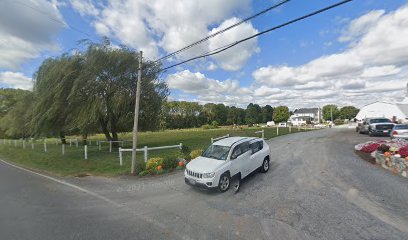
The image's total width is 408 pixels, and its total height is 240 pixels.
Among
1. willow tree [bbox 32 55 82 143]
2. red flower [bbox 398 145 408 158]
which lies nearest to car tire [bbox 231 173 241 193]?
red flower [bbox 398 145 408 158]

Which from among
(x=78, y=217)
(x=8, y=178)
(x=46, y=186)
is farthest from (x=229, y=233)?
(x=8, y=178)

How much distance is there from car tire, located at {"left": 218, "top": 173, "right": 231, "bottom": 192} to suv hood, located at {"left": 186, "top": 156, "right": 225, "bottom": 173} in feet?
1.39

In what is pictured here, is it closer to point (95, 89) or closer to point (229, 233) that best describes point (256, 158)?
point (229, 233)

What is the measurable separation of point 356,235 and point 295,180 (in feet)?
13.0

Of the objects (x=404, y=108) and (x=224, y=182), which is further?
(x=404, y=108)

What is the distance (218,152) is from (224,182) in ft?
4.17

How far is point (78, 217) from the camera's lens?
20.3 feet

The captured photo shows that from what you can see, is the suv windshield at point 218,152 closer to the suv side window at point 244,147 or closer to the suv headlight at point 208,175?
the suv side window at point 244,147

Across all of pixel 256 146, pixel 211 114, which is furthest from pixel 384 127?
pixel 211 114

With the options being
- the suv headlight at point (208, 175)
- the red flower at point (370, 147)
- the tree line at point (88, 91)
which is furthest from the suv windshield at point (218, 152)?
the tree line at point (88, 91)

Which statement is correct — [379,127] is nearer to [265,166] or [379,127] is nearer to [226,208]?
[265,166]

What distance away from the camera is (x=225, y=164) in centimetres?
774

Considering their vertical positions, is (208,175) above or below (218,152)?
below

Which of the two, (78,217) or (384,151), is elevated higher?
(384,151)
